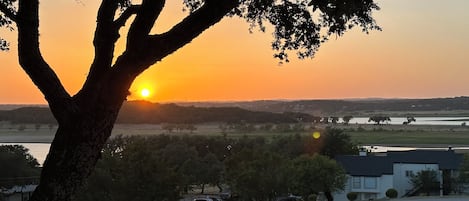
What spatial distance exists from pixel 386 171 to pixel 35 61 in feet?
158

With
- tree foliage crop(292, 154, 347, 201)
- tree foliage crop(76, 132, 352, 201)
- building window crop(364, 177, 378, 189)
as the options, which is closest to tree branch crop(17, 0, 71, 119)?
tree foliage crop(76, 132, 352, 201)

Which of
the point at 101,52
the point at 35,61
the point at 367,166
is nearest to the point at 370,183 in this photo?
the point at 367,166

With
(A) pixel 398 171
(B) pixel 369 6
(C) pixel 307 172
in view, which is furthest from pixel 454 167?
(B) pixel 369 6

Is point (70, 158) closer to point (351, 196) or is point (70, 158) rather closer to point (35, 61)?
point (35, 61)

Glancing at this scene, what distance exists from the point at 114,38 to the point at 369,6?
3287mm

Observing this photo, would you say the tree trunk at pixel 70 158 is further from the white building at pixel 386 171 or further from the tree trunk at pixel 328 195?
the white building at pixel 386 171

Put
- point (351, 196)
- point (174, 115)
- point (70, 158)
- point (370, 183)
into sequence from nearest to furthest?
point (70, 158), point (351, 196), point (370, 183), point (174, 115)

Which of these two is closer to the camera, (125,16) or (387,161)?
(125,16)

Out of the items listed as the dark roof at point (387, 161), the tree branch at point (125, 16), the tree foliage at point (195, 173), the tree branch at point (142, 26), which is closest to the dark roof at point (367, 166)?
the dark roof at point (387, 161)

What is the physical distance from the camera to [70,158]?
19.2 feet

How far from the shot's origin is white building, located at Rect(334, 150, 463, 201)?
51469 millimetres

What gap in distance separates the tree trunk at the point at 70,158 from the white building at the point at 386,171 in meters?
46.3

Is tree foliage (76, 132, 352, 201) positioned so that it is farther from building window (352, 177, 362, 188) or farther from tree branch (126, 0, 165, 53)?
tree branch (126, 0, 165, 53)

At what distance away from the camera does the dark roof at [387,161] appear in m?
51.7
